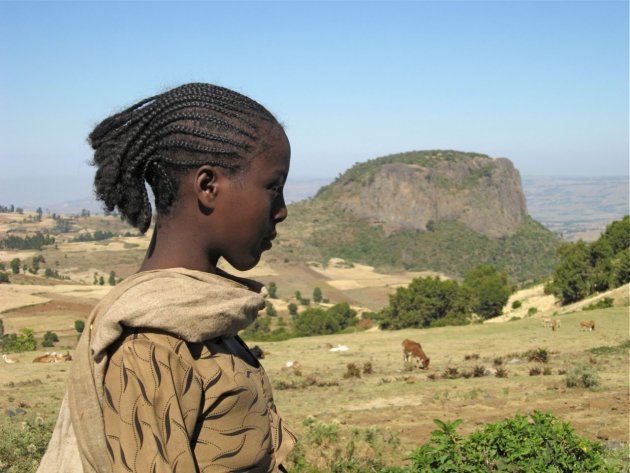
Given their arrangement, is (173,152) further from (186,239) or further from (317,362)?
(317,362)

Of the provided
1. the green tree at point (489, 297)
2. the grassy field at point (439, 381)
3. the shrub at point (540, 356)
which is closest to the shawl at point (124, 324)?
the grassy field at point (439, 381)

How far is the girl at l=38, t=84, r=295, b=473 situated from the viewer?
122 centimetres

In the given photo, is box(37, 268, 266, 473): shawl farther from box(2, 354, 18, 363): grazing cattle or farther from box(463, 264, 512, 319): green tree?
box(463, 264, 512, 319): green tree

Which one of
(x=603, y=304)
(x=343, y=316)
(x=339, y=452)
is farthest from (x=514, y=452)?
(x=343, y=316)

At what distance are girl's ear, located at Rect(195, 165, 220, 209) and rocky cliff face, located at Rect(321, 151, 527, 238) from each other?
453ft

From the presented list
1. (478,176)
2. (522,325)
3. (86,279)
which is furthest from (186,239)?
(478,176)

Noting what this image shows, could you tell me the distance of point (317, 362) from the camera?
20734 millimetres

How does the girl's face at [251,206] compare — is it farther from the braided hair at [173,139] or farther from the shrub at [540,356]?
the shrub at [540,356]

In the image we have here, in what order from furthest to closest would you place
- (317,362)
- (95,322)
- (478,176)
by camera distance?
(478,176)
(317,362)
(95,322)

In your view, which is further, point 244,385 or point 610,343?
point 610,343

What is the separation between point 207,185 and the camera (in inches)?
56.1

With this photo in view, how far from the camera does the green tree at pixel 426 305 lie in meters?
40.8

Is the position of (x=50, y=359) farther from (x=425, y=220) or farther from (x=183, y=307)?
(x=425, y=220)

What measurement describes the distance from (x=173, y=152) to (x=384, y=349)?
2309 centimetres
